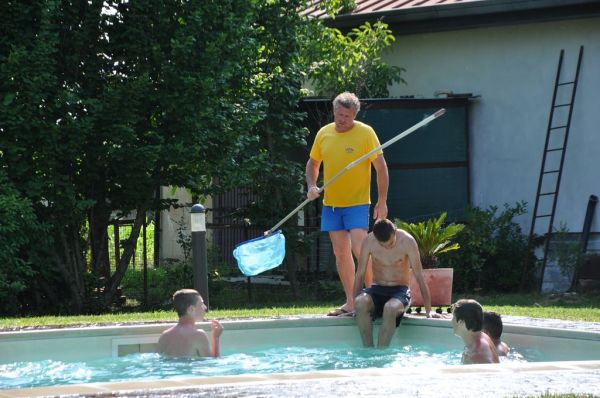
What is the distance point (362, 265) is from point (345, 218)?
23.7 inches

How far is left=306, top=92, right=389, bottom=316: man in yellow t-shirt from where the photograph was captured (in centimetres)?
870

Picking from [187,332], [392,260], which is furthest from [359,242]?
[187,332]

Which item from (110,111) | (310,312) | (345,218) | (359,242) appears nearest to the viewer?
(359,242)

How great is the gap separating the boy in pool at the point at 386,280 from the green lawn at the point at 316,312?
3.27 ft

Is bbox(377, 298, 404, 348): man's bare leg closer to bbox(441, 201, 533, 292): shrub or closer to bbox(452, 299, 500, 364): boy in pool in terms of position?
bbox(452, 299, 500, 364): boy in pool

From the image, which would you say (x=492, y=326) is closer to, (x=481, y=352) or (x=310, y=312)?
(x=481, y=352)

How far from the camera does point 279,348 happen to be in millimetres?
8000

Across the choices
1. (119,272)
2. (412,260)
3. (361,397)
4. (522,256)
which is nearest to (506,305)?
(522,256)

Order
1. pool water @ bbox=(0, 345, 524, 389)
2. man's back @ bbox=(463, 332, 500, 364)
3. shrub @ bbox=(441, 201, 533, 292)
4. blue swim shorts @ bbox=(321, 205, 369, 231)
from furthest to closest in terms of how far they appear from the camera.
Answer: shrub @ bbox=(441, 201, 533, 292)
blue swim shorts @ bbox=(321, 205, 369, 231)
pool water @ bbox=(0, 345, 524, 389)
man's back @ bbox=(463, 332, 500, 364)

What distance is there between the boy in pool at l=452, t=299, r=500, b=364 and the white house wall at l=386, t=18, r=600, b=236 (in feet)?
25.5

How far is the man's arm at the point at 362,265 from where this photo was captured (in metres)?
8.22

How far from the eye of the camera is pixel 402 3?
1550 centimetres

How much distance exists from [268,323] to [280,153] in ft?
18.3

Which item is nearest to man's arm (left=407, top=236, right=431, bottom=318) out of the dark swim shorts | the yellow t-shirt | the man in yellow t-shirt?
the dark swim shorts
